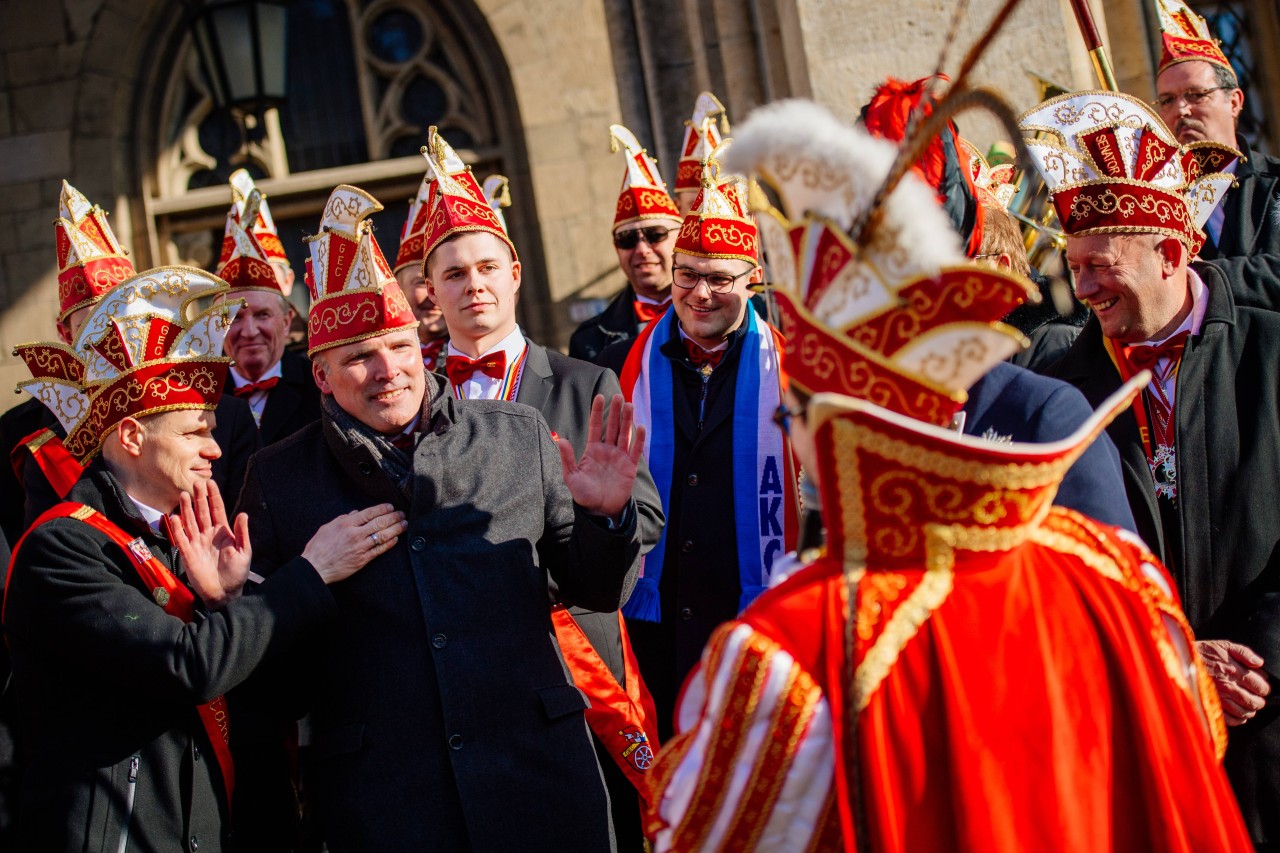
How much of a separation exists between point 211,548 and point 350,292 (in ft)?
2.54

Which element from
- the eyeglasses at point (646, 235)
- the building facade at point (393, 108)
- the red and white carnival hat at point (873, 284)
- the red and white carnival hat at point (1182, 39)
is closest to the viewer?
the red and white carnival hat at point (873, 284)

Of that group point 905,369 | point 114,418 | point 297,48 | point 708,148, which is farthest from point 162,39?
point 905,369

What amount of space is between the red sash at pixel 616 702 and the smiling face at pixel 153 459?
44.0 inches

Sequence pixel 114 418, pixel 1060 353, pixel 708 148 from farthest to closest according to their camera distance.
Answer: pixel 708 148 < pixel 1060 353 < pixel 114 418

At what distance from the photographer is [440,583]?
135 inches

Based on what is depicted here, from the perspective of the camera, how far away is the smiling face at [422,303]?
598 centimetres

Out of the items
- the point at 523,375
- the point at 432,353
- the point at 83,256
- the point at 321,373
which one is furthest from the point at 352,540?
the point at 83,256

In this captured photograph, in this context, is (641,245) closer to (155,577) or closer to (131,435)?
(131,435)

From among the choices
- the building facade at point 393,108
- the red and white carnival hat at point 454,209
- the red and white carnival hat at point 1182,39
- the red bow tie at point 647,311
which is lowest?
the red bow tie at point 647,311

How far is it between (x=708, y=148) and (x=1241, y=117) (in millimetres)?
4473

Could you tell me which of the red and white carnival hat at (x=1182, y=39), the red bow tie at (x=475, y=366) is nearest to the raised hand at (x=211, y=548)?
the red bow tie at (x=475, y=366)

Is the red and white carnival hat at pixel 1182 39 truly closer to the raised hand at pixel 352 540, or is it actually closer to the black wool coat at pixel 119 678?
the raised hand at pixel 352 540

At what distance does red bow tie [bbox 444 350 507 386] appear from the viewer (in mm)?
4758

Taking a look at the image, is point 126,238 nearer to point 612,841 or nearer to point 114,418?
point 114,418
